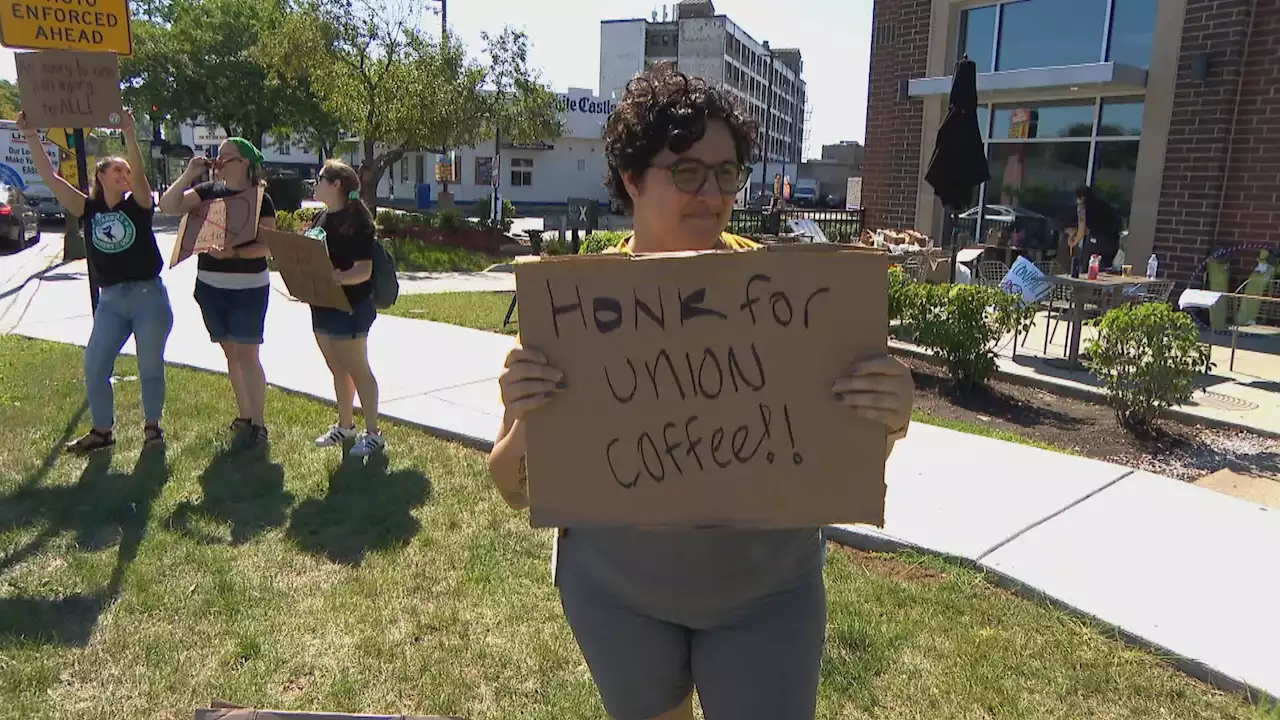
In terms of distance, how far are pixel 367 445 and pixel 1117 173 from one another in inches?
406

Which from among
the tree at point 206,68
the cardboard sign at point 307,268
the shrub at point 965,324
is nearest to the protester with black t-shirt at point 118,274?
the cardboard sign at point 307,268

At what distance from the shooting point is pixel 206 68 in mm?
27797

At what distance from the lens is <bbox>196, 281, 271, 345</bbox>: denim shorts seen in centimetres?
495

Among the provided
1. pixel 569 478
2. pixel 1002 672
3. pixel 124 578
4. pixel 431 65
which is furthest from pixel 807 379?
pixel 431 65

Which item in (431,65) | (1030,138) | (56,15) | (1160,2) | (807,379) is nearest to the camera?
(807,379)

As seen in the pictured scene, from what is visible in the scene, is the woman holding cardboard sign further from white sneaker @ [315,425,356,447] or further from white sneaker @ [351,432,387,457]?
white sneaker @ [315,425,356,447]

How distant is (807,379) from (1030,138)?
486 inches

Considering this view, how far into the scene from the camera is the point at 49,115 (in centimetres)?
504

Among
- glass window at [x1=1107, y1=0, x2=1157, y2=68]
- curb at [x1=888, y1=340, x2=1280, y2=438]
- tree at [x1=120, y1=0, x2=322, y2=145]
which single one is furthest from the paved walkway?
tree at [x1=120, y1=0, x2=322, y2=145]

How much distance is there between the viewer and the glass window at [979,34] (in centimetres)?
1235

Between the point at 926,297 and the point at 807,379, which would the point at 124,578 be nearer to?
the point at 807,379

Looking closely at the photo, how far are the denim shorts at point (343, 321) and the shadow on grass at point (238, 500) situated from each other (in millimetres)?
818

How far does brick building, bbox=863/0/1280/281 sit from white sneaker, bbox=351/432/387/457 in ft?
30.8

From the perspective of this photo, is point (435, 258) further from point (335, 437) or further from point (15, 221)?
point (335, 437)
